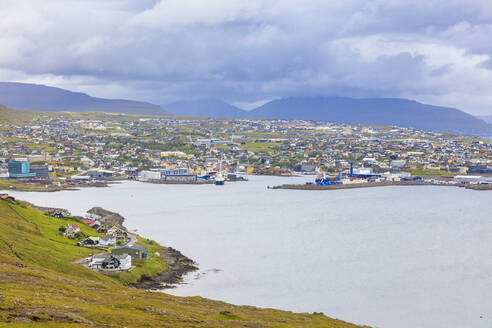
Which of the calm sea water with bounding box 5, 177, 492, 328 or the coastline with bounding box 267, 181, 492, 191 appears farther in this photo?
the coastline with bounding box 267, 181, 492, 191

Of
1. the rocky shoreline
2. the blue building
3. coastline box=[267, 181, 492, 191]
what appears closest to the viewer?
the rocky shoreline

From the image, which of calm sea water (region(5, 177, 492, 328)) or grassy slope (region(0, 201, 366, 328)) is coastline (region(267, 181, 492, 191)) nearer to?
calm sea water (region(5, 177, 492, 328))

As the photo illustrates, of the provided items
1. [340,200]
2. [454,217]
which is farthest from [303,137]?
[454,217]

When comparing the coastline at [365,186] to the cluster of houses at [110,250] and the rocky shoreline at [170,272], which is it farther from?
the rocky shoreline at [170,272]

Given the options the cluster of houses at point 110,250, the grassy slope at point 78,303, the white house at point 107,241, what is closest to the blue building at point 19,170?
the cluster of houses at point 110,250

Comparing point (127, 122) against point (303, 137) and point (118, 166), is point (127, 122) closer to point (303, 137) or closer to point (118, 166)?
point (303, 137)

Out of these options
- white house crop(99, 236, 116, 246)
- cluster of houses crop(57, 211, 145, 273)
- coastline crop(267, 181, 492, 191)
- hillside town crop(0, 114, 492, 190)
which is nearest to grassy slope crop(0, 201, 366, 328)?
cluster of houses crop(57, 211, 145, 273)

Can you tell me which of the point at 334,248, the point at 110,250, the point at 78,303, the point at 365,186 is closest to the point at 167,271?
the point at 110,250
